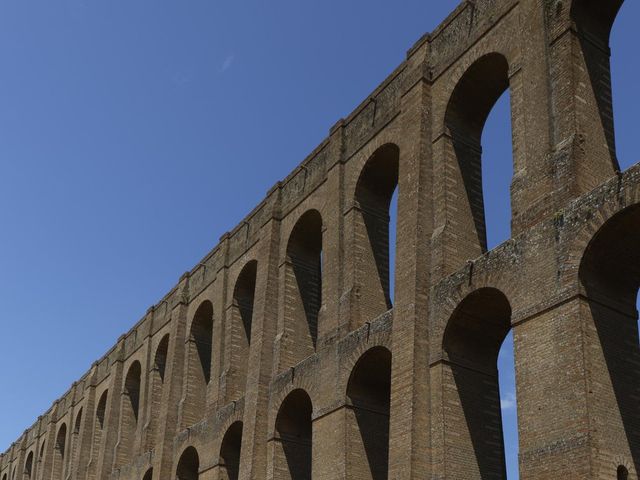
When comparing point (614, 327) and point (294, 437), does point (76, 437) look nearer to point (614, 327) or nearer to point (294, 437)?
point (294, 437)

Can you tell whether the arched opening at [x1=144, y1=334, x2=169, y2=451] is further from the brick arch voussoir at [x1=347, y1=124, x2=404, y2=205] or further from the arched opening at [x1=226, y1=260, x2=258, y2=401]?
the brick arch voussoir at [x1=347, y1=124, x2=404, y2=205]

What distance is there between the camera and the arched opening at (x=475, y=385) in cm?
1669

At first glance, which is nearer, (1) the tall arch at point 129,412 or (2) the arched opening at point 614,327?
(2) the arched opening at point 614,327

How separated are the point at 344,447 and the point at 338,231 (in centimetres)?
551

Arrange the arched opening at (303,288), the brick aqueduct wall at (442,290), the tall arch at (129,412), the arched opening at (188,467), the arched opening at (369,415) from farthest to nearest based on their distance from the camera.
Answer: the tall arch at (129,412)
the arched opening at (188,467)
the arched opening at (303,288)
the arched opening at (369,415)
the brick aqueduct wall at (442,290)

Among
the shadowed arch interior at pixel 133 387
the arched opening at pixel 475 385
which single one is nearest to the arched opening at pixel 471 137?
the arched opening at pixel 475 385

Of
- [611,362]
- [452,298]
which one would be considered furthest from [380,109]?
[611,362]

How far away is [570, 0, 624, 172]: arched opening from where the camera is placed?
16.0 m

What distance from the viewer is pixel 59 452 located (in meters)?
43.5

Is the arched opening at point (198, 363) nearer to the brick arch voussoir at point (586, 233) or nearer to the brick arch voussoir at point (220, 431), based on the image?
the brick arch voussoir at point (220, 431)

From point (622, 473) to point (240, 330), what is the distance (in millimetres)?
15377

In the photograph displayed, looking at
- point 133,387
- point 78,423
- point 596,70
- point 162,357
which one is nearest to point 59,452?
point 78,423

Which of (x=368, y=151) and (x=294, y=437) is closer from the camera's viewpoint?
(x=368, y=151)

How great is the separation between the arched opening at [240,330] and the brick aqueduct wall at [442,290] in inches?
2.3
